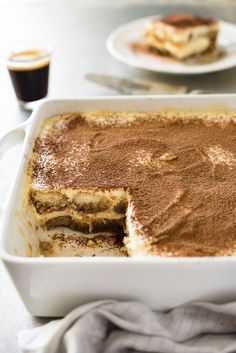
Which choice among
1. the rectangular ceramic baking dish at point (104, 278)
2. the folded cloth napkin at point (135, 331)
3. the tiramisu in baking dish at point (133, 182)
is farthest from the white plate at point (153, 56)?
the folded cloth napkin at point (135, 331)

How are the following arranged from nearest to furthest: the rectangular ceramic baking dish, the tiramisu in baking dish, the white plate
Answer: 1. the rectangular ceramic baking dish
2. the tiramisu in baking dish
3. the white plate

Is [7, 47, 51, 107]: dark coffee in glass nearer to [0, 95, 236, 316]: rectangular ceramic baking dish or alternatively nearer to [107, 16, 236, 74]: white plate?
[107, 16, 236, 74]: white plate

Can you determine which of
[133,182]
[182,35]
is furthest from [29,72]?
[133,182]

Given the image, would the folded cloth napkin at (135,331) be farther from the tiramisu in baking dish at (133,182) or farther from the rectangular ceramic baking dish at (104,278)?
the tiramisu in baking dish at (133,182)

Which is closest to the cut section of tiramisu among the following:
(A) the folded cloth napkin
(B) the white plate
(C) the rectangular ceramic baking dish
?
(B) the white plate

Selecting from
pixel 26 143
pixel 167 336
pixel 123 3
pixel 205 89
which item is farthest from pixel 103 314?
pixel 123 3

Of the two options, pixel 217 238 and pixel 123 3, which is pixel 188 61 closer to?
pixel 123 3
